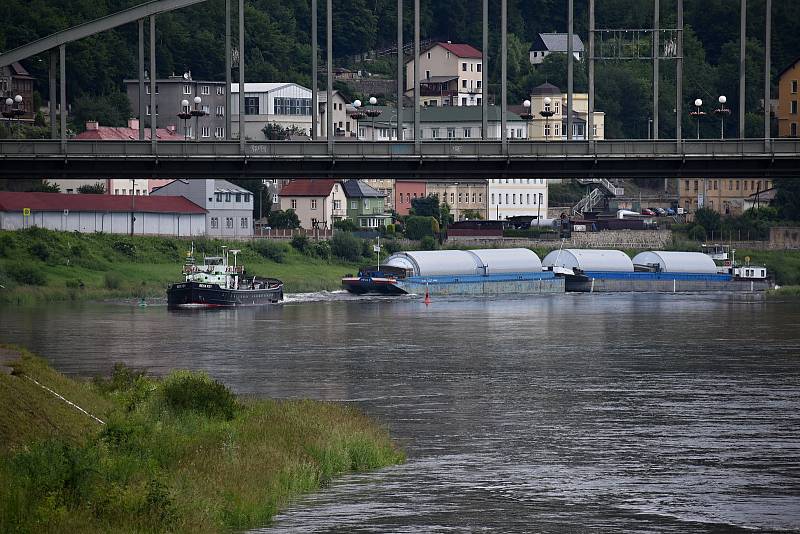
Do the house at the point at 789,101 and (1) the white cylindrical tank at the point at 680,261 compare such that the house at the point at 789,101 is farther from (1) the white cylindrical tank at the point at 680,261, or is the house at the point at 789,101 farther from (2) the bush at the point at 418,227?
(2) the bush at the point at 418,227

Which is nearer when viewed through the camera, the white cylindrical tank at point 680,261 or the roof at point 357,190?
the white cylindrical tank at point 680,261

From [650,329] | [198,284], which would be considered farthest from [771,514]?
[198,284]

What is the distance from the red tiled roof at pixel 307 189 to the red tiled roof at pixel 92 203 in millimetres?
20659

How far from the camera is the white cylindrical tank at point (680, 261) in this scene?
140750 millimetres

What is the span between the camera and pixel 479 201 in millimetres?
178500

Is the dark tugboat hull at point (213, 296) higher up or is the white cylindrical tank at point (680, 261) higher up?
the white cylindrical tank at point (680, 261)

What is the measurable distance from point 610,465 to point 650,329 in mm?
48081

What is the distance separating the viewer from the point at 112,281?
4343 inches

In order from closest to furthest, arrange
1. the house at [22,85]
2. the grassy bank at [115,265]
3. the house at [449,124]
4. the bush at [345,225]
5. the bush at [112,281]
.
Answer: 1. the grassy bank at [115,265]
2. the bush at [112,281]
3. the house at [22,85]
4. the bush at [345,225]
5. the house at [449,124]

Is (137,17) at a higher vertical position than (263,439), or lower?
higher

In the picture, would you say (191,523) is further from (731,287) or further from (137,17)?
(731,287)

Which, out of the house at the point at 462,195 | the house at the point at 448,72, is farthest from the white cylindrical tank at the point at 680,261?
the house at the point at 448,72

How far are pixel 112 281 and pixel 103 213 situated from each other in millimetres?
16656

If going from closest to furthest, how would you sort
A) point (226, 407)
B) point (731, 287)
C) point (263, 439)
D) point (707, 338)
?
point (263, 439) < point (226, 407) < point (707, 338) < point (731, 287)
